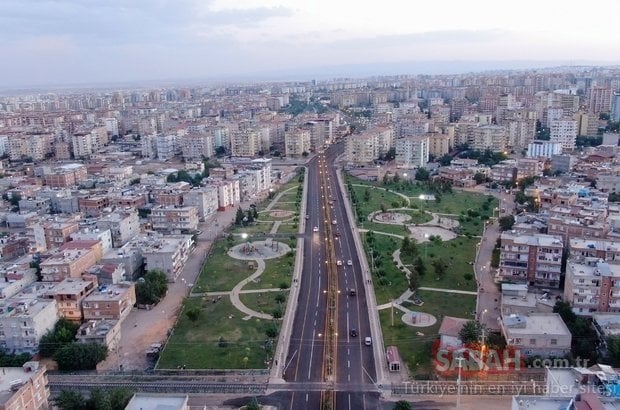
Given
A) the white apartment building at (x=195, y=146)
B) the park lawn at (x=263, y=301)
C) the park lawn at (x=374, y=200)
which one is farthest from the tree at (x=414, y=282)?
the white apartment building at (x=195, y=146)

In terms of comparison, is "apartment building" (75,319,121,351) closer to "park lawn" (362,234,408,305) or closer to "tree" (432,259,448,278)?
"park lawn" (362,234,408,305)

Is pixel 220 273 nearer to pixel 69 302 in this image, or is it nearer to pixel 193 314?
pixel 193 314

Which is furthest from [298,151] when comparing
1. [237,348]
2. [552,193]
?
[237,348]

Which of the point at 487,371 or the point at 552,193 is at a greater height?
the point at 552,193

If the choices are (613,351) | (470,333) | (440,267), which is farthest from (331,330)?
(613,351)

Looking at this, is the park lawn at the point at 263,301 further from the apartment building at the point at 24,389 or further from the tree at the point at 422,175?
the tree at the point at 422,175

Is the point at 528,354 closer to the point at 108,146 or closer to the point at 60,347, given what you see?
the point at 60,347

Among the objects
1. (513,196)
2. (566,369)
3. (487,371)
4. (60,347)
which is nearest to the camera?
(566,369)
